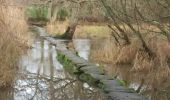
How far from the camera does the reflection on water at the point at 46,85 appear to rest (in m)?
10.5

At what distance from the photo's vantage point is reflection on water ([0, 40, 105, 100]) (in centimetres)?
1050

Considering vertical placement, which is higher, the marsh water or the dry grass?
the marsh water

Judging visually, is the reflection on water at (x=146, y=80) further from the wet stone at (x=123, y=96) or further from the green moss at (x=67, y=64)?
the wet stone at (x=123, y=96)

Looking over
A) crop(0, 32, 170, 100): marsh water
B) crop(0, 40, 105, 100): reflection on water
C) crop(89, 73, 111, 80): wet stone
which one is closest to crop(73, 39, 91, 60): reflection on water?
crop(0, 32, 170, 100): marsh water

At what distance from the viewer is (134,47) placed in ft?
49.1

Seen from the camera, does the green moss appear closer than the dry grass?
Yes

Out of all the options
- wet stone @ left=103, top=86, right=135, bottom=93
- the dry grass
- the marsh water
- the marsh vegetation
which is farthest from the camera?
the dry grass

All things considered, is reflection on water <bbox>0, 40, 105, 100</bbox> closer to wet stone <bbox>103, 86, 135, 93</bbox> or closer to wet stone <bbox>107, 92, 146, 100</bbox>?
wet stone <bbox>103, 86, 135, 93</bbox>

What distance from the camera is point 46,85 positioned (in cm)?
1182

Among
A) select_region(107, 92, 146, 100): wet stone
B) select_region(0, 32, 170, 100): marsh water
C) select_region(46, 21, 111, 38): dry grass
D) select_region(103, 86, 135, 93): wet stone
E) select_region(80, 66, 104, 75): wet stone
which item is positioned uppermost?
select_region(107, 92, 146, 100): wet stone

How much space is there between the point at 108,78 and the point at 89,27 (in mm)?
19461

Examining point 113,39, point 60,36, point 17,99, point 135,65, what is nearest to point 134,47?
point 135,65

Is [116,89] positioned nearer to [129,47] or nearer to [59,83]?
[59,83]

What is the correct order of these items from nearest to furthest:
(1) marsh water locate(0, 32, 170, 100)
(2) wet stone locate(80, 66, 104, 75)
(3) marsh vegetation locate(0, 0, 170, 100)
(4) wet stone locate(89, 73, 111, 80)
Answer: (3) marsh vegetation locate(0, 0, 170, 100), (1) marsh water locate(0, 32, 170, 100), (4) wet stone locate(89, 73, 111, 80), (2) wet stone locate(80, 66, 104, 75)
